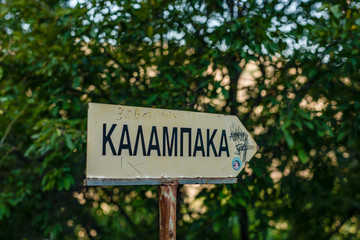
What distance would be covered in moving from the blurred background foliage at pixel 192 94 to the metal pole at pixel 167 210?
107cm

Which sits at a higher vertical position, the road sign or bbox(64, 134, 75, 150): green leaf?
bbox(64, 134, 75, 150): green leaf

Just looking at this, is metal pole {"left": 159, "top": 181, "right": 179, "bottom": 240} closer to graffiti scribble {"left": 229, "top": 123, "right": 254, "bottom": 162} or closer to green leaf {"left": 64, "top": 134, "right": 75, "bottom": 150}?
graffiti scribble {"left": 229, "top": 123, "right": 254, "bottom": 162}

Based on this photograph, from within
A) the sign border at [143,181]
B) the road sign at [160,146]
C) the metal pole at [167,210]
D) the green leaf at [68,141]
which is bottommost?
the metal pole at [167,210]

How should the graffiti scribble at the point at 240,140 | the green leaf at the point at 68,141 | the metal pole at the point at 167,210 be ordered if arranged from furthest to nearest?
the green leaf at the point at 68,141 → the graffiti scribble at the point at 240,140 → the metal pole at the point at 167,210

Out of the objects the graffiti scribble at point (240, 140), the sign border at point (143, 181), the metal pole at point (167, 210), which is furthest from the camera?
the graffiti scribble at point (240, 140)

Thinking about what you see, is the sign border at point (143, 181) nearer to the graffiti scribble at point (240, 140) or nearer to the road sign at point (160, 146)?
the road sign at point (160, 146)

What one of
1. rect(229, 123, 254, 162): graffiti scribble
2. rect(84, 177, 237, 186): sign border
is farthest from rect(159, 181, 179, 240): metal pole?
rect(229, 123, 254, 162): graffiti scribble

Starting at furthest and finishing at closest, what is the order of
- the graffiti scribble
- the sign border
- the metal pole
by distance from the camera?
the graffiti scribble → the metal pole → the sign border

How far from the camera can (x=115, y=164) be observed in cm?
138

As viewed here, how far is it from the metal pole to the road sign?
37 mm

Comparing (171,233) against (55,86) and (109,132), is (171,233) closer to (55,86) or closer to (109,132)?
(109,132)

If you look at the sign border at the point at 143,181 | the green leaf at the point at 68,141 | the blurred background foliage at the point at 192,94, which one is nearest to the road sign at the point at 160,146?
the sign border at the point at 143,181

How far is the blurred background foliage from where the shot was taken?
2490 mm

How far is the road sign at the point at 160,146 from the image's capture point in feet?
4.50
